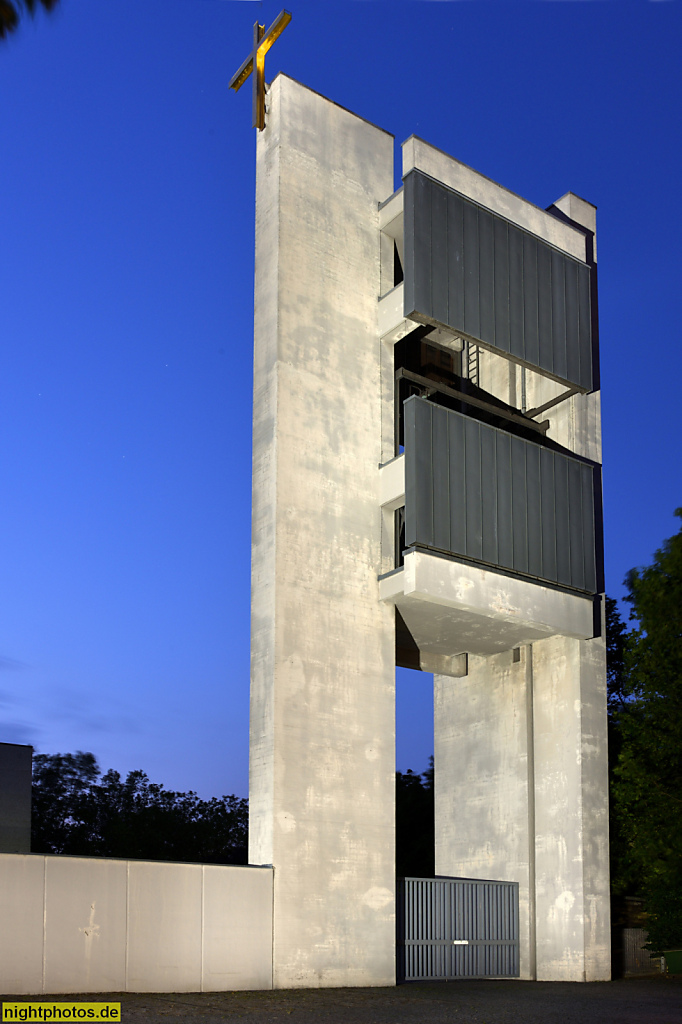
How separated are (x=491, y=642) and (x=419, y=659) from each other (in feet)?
8.42

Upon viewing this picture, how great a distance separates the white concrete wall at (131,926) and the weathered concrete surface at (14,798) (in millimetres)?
10175

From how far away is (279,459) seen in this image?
2122 centimetres

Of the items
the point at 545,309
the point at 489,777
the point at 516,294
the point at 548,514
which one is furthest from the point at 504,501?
the point at 489,777

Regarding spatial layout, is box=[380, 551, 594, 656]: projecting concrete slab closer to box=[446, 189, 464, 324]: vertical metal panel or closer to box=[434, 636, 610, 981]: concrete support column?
box=[434, 636, 610, 981]: concrete support column

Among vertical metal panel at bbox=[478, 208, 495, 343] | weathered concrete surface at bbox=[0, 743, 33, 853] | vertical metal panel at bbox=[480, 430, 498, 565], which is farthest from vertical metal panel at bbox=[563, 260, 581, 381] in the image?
weathered concrete surface at bbox=[0, 743, 33, 853]

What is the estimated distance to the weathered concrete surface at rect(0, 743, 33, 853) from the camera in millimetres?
26844

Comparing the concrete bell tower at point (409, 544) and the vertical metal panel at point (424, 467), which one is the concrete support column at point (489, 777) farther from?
the vertical metal panel at point (424, 467)

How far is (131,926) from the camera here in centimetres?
1750

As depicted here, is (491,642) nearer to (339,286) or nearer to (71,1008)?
(339,286)

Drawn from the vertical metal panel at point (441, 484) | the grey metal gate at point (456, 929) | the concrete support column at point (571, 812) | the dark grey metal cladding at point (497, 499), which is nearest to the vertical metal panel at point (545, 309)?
the dark grey metal cladding at point (497, 499)

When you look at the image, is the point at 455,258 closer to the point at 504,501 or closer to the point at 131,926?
the point at 504,501

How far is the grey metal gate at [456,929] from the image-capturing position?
2181 centimetres

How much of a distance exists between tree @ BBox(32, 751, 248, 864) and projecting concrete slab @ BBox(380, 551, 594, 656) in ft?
145

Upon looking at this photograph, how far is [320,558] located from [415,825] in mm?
33099
